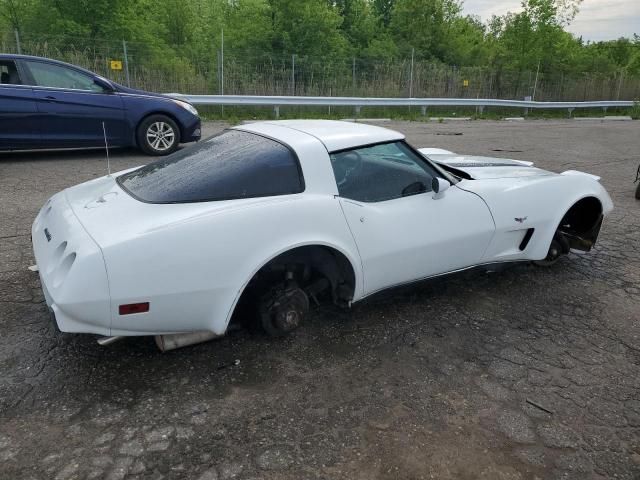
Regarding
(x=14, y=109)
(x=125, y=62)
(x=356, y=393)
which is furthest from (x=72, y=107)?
(x=125, y=62)

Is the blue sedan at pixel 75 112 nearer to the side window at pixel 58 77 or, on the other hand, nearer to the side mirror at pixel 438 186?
the side window at pixel 58 77

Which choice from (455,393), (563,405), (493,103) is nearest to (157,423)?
(455,393)

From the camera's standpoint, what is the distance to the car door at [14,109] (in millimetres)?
6910

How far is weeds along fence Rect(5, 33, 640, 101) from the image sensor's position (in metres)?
15.2

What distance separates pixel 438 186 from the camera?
3.19 meters

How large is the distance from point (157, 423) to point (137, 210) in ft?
3.43

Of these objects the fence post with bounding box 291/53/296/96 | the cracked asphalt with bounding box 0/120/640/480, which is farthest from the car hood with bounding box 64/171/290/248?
the fence post with bounding box 291/53/296/96

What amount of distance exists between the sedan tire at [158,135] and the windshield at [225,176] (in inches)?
200

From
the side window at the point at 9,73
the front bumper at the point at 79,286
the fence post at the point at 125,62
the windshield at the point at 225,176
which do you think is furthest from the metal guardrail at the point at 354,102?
the front bumper at the point at 79,286

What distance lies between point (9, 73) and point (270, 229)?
252 inches

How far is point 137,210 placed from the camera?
2.58m

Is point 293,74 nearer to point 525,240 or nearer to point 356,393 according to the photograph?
point 525,240

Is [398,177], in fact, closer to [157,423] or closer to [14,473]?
[157,423]

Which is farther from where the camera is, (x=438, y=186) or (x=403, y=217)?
(x=438, y=186)
